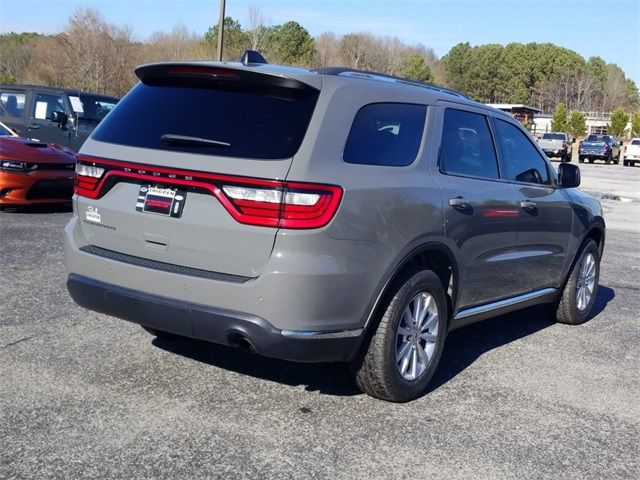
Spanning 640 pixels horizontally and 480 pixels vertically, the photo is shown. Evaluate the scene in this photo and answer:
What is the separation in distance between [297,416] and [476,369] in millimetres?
1566

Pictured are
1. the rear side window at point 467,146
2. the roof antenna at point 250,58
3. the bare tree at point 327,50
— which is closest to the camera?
the roof antenna at point 250,58

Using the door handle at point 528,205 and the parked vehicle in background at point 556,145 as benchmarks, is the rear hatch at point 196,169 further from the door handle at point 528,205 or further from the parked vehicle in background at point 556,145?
the parked vehicle in background at point 556,145

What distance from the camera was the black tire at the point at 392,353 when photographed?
12.9ft

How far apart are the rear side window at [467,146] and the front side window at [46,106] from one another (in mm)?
10365

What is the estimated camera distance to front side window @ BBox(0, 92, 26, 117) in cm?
1364

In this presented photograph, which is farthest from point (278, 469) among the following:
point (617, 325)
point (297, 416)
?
point (617, 325)

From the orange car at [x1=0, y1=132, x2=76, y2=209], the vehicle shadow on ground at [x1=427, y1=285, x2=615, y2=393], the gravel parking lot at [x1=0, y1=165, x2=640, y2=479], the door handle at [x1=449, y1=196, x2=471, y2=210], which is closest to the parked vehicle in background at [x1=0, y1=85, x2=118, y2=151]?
the orange car at [x1=0, y1=132, x2=76, y2=209]

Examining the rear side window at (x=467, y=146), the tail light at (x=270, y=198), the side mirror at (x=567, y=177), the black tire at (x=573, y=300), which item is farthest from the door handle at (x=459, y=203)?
the black tire at (x=573, y=300)

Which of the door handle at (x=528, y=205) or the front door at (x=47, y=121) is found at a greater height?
the front door at (x=47, y=121)

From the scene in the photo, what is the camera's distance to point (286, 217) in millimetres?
3447

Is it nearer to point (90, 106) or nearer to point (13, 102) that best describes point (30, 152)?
point (90, 106)

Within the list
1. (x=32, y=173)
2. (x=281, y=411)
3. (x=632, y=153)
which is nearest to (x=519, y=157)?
(x=281, y=411)

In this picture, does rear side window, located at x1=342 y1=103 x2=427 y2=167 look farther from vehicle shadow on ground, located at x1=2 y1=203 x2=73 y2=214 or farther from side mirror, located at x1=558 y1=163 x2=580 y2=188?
vehicle shadow on ground, located at x1=2 y1=203 x2=73 y2=214

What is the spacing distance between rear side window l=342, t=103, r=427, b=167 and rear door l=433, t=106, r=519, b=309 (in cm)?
24
